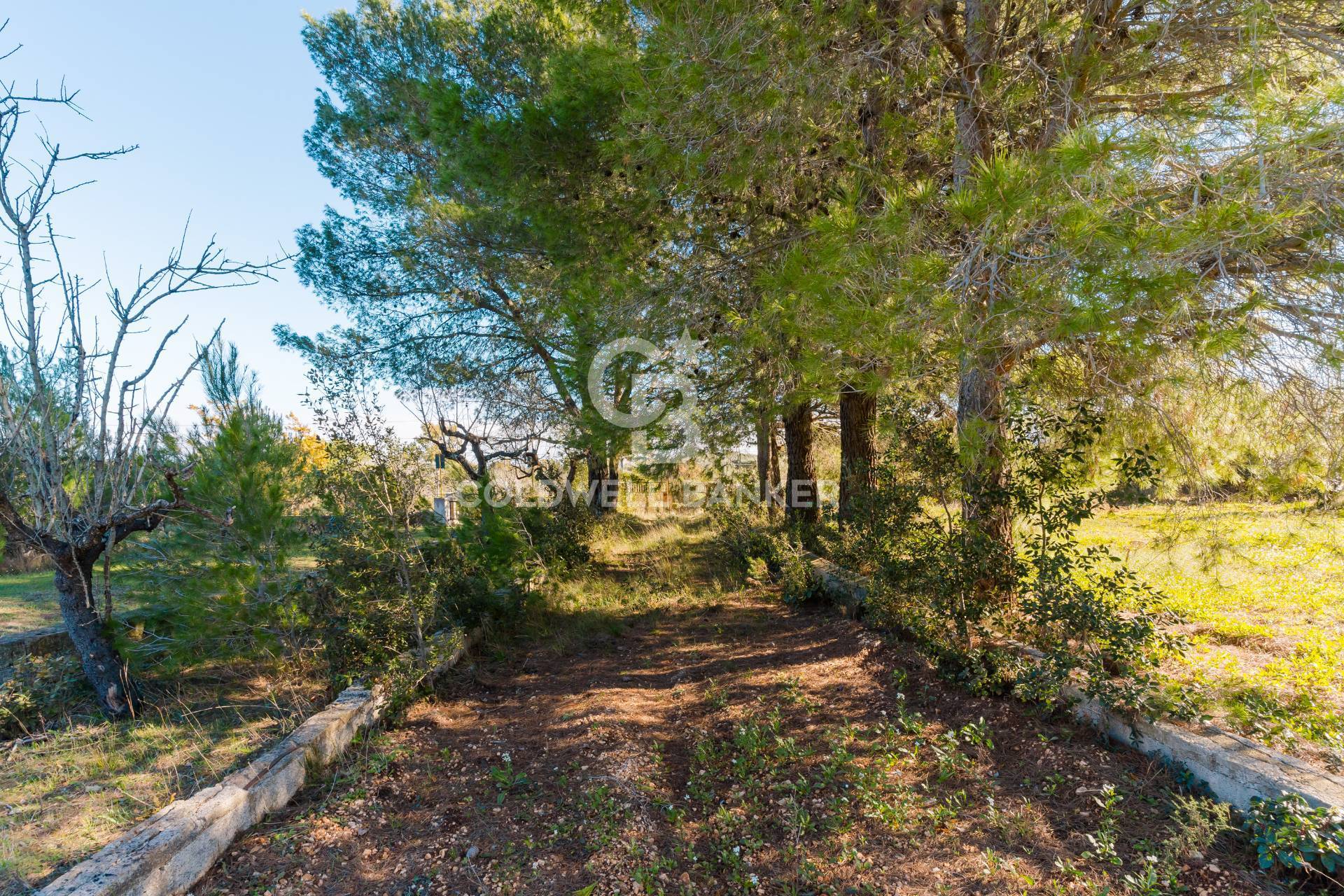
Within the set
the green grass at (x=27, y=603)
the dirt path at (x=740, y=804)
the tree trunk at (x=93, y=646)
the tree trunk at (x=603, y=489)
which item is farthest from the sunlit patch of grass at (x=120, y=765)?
the tree trunk at (x=603, y=489)

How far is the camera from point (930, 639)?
432 cm

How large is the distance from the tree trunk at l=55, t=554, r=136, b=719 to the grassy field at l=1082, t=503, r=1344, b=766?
694 centimetres

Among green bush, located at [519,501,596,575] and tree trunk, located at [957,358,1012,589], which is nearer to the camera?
tree trunk, located at [957,358,1012,589]

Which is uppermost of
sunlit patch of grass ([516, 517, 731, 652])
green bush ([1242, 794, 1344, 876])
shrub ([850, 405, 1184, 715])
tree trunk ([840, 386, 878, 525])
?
tree trunk ([840, 386, 878, 525])

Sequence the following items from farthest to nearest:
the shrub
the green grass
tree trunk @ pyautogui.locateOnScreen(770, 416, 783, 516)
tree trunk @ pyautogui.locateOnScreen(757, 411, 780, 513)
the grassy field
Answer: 1. tree trunk @ pyautogui.locateOnScreen(770, 416, 783, 516)
2. tree trunk @ pyautogui.locateOnScreen(757, 411, 780, 513)
3. the green grass
4. the shrub
5. the grassy field

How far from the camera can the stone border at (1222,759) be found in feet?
8.15

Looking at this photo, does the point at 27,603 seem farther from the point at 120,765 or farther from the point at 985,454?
the point at 985,454

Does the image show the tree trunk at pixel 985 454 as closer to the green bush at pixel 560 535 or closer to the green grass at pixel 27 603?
the green bush at pixel 560 535

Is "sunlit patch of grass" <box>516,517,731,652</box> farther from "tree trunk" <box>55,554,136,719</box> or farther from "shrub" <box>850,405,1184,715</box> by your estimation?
"tree trunk" <box>55,554,136,719</box>

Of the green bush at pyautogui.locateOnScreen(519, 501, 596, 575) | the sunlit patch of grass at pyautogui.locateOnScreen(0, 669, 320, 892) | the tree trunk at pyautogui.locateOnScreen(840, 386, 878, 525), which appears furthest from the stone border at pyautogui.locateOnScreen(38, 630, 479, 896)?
the tree trunk at pyautogui.locateOnScreen(840, 386, 878, 525)

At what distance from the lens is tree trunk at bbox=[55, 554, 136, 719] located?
4570 mm

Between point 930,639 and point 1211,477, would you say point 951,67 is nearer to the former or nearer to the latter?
point 1211,477

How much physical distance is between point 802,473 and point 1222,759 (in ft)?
21.9

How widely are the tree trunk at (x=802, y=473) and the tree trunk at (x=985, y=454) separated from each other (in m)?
4.31
